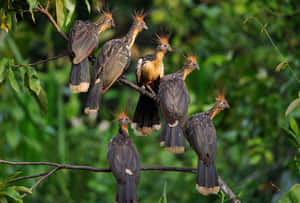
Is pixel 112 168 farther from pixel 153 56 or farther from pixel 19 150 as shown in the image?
pixel 19 150

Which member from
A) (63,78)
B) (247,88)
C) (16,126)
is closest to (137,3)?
(63,78)

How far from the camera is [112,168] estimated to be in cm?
254

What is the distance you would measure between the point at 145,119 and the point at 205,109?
2.44 ft

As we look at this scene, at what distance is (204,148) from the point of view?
267 cm

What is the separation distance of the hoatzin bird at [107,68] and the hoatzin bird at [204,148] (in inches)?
22.1

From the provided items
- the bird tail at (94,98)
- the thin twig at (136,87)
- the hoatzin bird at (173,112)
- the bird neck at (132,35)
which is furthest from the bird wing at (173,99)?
the bird neck at (132,35)

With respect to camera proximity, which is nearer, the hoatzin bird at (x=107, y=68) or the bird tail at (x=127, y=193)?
the bird tail at (x=127, y=193)

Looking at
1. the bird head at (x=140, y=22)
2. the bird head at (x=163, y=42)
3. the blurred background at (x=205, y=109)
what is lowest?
the blurred background at (x=205, y=109)

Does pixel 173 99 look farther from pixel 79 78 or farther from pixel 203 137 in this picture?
pixel 79 78

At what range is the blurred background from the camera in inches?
166

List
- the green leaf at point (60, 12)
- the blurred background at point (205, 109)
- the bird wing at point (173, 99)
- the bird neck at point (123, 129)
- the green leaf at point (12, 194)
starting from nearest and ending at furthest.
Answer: the green leaf at point (12, 194), the green leaf at point (60, 12), the bird wing at point (173, 99), the bird neck at point (123, 129), the blurred background at point (205, 109)

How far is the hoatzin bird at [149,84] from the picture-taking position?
3.07 meters

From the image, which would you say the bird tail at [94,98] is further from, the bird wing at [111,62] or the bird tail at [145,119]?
the bird tail at [145,119]

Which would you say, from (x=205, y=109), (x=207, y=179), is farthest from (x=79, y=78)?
(x=205, y=109)
